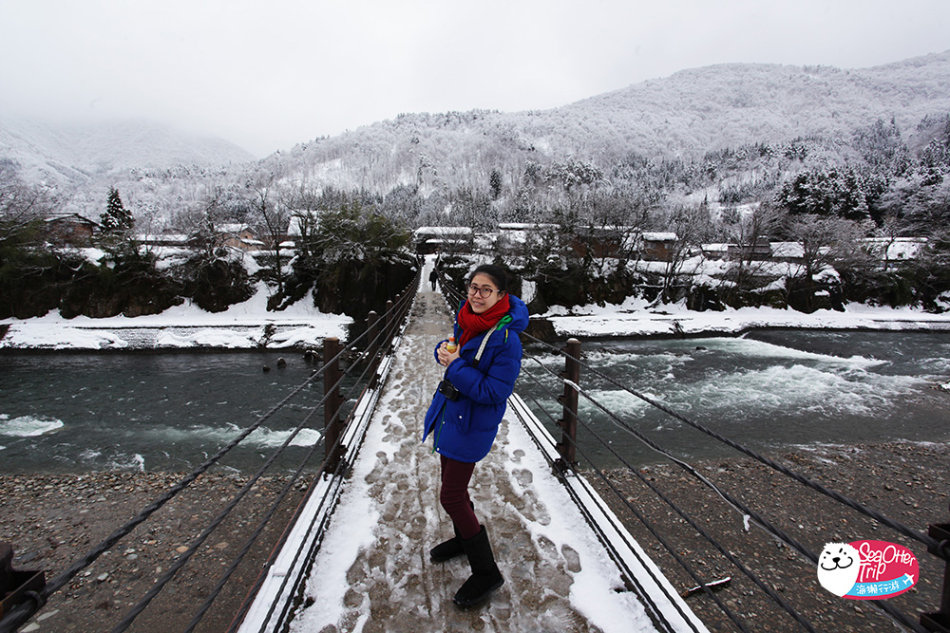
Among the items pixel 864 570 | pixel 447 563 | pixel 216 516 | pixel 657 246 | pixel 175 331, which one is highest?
pixel 657 246

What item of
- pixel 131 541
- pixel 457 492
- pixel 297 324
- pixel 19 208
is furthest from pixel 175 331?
pixel 457 492

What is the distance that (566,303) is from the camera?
23.8 meters

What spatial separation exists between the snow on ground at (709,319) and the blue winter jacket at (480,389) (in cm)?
1777

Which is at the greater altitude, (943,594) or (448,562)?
(943,594)

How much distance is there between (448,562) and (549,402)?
866cm

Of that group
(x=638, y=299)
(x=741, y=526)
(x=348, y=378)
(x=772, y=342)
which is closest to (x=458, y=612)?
(x=741, y=526)

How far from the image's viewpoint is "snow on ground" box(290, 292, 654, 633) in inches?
84.0

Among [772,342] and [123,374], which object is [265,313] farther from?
[772,342]

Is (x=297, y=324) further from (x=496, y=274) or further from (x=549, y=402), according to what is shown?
(x=496, y=274)

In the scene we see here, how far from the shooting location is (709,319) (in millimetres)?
21859

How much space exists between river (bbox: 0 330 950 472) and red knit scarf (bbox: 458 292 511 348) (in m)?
2.90

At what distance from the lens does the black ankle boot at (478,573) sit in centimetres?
215

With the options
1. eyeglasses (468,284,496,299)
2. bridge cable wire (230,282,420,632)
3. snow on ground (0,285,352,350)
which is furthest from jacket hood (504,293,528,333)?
snow on ground (0,285,352,350)

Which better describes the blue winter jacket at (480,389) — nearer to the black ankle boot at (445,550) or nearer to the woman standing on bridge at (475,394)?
the woman standing on bridge at (475,394)
